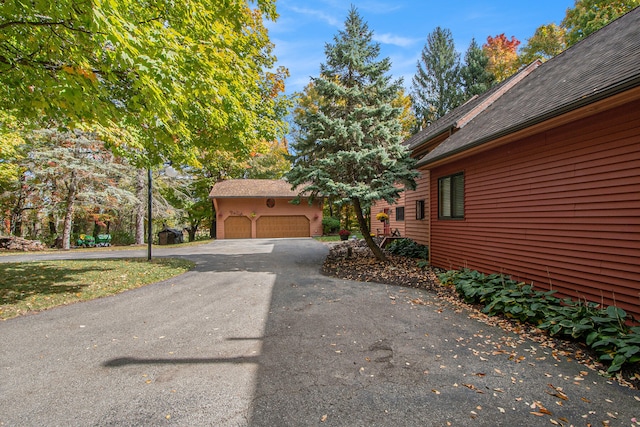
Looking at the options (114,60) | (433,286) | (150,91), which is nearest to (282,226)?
(433,286)

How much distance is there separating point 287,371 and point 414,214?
967 centimetres

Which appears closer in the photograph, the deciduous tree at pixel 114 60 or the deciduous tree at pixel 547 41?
the deciduous tree at pixel 114 60

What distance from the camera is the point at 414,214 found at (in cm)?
1155

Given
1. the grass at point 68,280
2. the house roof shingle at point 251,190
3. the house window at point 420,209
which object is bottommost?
the grass at point 68,280

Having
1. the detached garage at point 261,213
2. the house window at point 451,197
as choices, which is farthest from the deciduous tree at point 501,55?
the house window at point 451,197

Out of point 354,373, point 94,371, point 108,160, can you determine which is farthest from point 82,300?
point 108,160

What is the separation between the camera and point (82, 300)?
17.9 feet

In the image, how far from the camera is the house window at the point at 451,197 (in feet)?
24.9

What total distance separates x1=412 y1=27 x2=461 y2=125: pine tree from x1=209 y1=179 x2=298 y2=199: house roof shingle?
15.2m

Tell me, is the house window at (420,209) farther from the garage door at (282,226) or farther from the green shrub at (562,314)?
the garage door at (282,226)

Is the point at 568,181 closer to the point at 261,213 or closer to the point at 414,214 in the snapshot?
the point at 414,214

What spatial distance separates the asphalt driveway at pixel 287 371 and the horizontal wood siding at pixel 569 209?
5.18 feet

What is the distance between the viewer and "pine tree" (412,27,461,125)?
26.5m

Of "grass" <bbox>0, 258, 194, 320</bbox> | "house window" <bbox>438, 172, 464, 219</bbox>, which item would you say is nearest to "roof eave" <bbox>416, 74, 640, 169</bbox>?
"house window" <bbox>438, 172, 464, 219</bbox>
